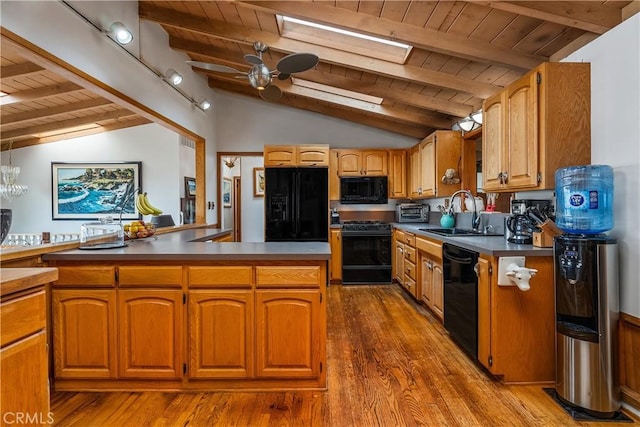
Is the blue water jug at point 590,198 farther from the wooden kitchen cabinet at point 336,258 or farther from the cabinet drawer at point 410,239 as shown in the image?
the wooden kitchen cabinet at point 336,258

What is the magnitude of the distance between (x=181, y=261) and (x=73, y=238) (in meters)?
1.10

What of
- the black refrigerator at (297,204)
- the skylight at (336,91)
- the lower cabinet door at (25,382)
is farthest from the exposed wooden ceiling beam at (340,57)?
the lower cabinet door at (25,382)

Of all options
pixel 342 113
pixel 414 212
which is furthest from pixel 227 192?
pixel 414 212

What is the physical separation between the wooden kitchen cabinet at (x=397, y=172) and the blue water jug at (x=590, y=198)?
327 centimetres

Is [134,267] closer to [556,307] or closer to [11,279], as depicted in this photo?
[11,279]

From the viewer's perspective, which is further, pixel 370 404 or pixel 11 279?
pixel 370 404

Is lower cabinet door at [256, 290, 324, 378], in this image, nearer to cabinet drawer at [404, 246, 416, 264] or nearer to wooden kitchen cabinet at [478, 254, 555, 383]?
wooden kitchen cabinet at [478, 254, 555, 383]

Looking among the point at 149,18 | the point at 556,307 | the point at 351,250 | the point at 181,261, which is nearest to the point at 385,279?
the point at 351,250

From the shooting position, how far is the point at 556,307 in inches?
78.2

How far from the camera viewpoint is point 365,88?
395cm

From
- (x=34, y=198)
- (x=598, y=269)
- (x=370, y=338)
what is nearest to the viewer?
(x=598, y=269)

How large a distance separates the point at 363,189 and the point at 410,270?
156 centimetres

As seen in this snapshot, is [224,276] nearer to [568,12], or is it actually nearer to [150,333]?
[150,333]

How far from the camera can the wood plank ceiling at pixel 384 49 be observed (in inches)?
89.8
